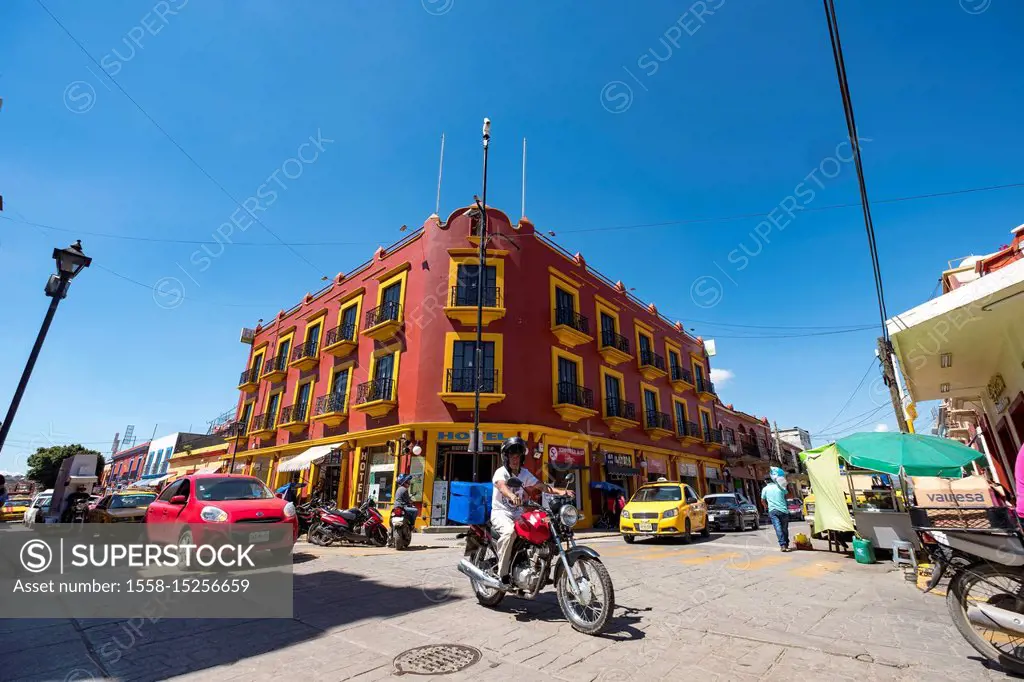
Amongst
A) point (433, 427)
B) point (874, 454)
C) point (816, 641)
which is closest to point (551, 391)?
point (433, 427)

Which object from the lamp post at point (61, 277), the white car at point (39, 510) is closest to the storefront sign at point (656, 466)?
the lamp post at point (61, 277)

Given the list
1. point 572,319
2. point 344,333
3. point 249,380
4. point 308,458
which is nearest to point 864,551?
point 572,319

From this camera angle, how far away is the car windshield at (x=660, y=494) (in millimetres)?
12859

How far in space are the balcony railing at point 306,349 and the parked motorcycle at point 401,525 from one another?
15.8 metres

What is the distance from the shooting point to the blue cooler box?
14.3 metres

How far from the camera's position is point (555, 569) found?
4.20 meters

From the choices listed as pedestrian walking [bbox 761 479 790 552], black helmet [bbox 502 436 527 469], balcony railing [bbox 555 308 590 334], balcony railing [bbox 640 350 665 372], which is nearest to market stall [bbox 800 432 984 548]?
pedestrian walking [bbox 761 479 790 552]

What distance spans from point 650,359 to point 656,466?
19.5 ft

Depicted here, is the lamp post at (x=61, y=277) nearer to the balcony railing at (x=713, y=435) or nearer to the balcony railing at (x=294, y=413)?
the balcony railing at (x=294, y=413)

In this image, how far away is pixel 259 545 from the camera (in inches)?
261

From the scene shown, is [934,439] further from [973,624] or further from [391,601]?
[391,601]

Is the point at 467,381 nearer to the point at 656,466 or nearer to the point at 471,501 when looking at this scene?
the point at 471,501

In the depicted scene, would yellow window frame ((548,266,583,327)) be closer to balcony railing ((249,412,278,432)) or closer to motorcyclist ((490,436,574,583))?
motorcyclist ((490,436,574,583))

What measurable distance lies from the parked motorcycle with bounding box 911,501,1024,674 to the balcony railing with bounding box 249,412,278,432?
2712 centimetres
